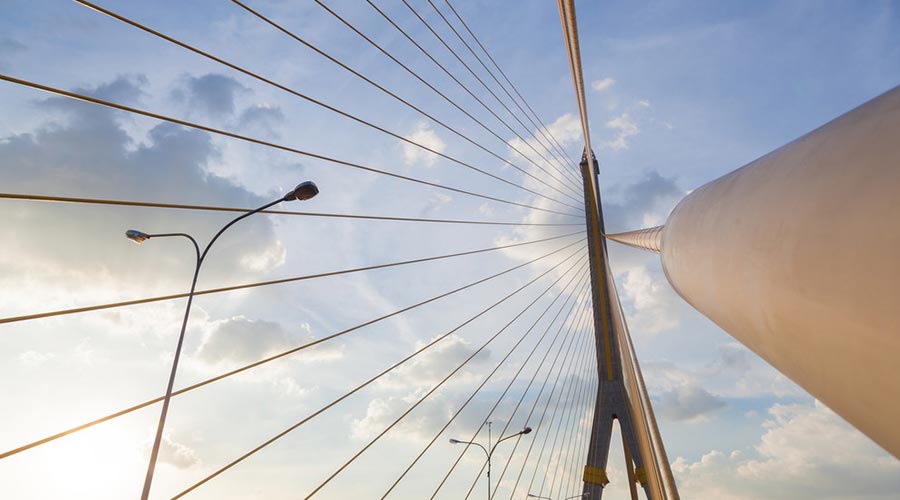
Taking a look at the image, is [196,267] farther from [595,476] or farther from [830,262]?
[595,476]

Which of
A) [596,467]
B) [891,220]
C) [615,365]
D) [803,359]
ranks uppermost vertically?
[891,220]

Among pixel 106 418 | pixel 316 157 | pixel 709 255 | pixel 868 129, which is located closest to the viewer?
pixel 868 129

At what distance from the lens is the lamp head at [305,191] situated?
9.99 meters

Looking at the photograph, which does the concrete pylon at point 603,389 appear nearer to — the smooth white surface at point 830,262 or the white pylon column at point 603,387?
the white pylon column at point 603,387

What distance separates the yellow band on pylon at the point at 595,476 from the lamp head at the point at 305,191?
20.0 m

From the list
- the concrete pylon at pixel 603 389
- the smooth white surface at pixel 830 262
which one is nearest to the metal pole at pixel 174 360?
the smooth white surface at pixel 830 262

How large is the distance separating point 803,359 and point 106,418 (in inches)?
222

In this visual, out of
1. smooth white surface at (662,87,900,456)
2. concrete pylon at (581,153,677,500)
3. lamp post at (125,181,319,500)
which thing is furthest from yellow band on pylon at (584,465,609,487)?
smooth white surface at (662,87,900,456)

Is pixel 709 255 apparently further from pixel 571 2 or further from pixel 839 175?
pixel 571 2

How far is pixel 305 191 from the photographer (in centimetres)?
1005

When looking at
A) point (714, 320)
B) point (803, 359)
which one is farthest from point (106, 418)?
point (803, 359)

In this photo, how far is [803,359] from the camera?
135 cm

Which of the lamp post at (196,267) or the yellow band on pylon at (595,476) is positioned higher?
the lamp post at (196,267)

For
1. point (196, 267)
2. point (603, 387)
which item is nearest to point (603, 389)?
point (603, 387)
